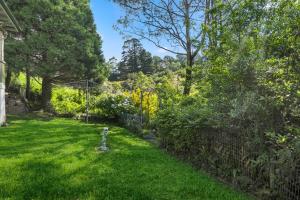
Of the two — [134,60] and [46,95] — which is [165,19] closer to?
[46,95]

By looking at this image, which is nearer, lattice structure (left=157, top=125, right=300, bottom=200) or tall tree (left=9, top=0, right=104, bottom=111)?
lattice structure (left=157, top=125, right=300, bottom=200)

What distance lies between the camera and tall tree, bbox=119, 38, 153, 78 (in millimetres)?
42166

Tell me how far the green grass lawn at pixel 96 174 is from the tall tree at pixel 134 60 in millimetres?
34333

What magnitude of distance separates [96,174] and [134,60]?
39986 mm

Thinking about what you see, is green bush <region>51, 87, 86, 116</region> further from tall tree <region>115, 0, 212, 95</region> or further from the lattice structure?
the lattice structure

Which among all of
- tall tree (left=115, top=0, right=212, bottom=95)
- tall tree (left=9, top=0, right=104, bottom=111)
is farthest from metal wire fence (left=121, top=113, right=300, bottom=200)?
tall tree (left=9, top=0, right=104, bottom=111)

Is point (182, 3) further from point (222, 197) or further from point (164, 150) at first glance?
point (222, 197)

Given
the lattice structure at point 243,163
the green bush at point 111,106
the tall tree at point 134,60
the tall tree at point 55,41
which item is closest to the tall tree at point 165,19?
the green bush at point 111,106

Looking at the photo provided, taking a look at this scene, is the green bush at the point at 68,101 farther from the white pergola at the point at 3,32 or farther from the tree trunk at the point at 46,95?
the white pergola at the point at 3,32

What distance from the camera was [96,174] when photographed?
177 inches

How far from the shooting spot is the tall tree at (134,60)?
42.2 meters

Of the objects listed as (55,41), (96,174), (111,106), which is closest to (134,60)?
(55,41)

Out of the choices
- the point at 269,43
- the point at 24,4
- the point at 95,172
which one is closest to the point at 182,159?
the point at 95,172

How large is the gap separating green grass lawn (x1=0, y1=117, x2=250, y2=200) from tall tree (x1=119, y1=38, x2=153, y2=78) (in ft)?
113
